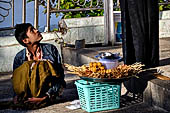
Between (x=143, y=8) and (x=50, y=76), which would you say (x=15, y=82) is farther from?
(x=143, y=8)

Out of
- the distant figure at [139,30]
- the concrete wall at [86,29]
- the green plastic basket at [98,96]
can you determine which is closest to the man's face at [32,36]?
the green plastic basket at [98,96]

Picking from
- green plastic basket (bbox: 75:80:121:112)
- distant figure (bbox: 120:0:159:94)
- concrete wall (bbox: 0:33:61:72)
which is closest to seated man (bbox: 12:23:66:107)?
green plastic basket (bbox: 75:80:121:112)

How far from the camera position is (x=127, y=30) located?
5.61m

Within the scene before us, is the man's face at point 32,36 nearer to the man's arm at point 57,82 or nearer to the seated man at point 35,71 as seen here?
the seated man at point 35,71

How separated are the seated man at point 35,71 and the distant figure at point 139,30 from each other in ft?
3.07

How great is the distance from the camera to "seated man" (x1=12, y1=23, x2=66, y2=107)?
524 cm

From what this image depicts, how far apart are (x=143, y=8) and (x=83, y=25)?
3.37 metres

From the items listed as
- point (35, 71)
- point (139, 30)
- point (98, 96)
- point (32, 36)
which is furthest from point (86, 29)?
point (98, 96)

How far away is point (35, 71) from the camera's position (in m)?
5.21

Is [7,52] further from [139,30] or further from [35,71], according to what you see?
[139,30]

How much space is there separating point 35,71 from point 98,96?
0.85m

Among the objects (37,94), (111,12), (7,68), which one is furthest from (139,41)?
(7,68)

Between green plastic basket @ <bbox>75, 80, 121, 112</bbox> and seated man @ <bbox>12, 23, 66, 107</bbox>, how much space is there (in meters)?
0.45

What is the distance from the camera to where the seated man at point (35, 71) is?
5.24 metres
